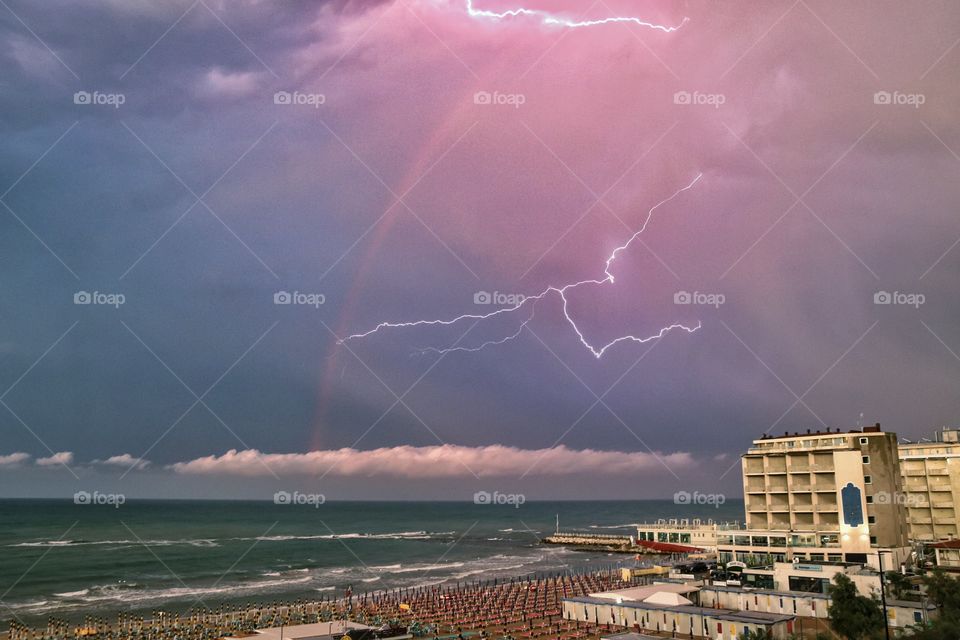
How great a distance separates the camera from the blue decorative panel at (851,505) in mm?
58469

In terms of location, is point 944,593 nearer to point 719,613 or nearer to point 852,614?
point 852,614

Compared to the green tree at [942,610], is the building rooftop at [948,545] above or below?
above

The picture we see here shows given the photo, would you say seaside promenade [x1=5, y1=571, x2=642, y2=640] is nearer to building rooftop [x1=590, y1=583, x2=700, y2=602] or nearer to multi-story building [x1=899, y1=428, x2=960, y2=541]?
building rooftop [x1=590, y1=583, x2=700, y2=602]

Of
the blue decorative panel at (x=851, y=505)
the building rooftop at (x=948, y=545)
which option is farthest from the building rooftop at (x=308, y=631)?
the building rooftop at (x=948, y=545)

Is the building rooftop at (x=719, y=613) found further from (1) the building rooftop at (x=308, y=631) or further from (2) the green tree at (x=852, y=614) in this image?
(1) the building rooftop at (x=308, y=631)

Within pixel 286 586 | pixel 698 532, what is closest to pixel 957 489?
pixel 698 532

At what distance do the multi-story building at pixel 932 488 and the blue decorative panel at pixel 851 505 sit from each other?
2041 cm

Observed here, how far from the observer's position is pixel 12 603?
2751 inches

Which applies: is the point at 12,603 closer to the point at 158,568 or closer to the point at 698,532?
the point at 158,568

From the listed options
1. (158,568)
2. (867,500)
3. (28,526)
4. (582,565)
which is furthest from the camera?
(28,526)

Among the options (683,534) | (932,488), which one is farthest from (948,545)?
(683,534)

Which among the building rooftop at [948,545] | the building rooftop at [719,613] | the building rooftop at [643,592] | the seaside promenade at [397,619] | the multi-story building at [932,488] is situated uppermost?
the multi-story building at [932,488]

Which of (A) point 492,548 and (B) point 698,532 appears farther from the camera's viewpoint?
(A) point 492,548

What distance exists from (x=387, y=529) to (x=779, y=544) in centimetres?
14707
